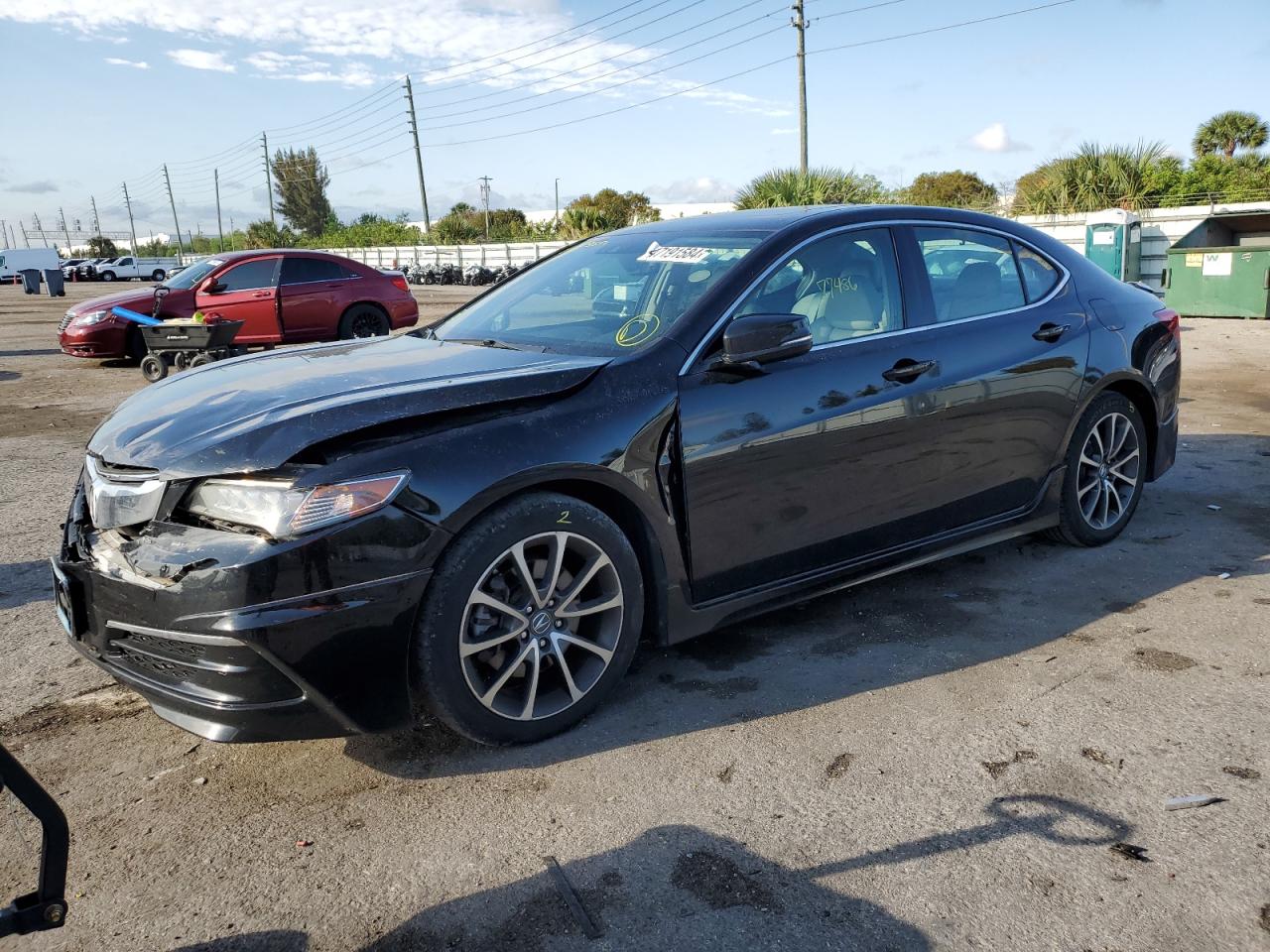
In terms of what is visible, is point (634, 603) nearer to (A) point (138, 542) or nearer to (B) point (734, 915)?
(B) point (734, 915)

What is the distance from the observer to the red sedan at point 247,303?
13.1 meters

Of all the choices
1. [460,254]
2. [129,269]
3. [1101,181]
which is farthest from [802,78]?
[129,269]

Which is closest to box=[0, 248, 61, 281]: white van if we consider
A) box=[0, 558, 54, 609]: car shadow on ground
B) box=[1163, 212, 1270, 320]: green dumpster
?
box=[1163, 212, 1270, 320]: green dumpster

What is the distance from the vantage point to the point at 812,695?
11.4ft

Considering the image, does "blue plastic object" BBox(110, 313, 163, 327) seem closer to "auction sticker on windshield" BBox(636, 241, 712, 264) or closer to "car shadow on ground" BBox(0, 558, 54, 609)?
"car shadow on ground" BBox(0, 558, 54, 609)

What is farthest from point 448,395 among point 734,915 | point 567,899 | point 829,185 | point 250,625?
point 829,185

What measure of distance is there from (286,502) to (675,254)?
6.35ft

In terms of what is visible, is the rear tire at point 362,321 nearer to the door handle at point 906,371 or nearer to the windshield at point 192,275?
the windshield at point 192,275

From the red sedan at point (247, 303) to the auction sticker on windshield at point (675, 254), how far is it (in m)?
10.1

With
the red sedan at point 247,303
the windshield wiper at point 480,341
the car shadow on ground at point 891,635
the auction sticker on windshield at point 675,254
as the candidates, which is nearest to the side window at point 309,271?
the red sedan at point 247,303

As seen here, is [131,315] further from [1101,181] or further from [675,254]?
[1101,181]

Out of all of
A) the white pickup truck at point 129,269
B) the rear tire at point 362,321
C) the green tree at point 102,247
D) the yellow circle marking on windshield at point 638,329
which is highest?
the green tree at point 102,247

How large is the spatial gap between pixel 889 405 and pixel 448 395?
174cm

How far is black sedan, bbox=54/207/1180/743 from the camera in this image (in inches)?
105
